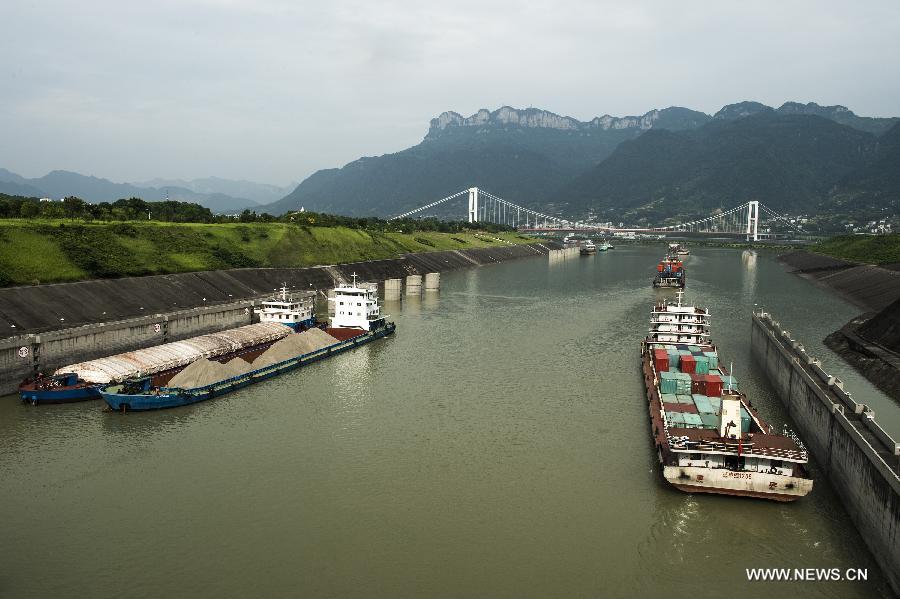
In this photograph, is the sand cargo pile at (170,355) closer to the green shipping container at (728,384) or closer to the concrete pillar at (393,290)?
the concrete pillar at (393,290)

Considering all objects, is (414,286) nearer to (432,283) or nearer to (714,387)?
(432,283)

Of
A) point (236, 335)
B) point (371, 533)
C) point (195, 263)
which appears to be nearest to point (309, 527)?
point (371, 533)

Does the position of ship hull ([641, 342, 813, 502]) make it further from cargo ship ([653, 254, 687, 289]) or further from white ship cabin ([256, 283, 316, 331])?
cargo ship ([653, 254, 687, 289])

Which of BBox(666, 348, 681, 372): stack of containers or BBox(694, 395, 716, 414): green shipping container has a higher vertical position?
BBox(666, 348, 681, 372): stack of containers

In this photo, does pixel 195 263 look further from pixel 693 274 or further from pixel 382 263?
pixel 693 274

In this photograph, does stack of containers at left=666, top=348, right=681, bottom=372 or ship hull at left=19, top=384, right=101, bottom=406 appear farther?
stack of containers at left=666, top=348, right=681, bottom=372

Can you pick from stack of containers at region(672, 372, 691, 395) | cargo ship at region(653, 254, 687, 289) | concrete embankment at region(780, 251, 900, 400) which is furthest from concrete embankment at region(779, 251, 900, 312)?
stack of containers at region(672, 372, 691, 395)

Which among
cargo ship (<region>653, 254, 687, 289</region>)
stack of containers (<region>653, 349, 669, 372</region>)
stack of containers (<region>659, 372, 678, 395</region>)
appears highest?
cargo ship (<region>653, 254, 687, 289</region>)
